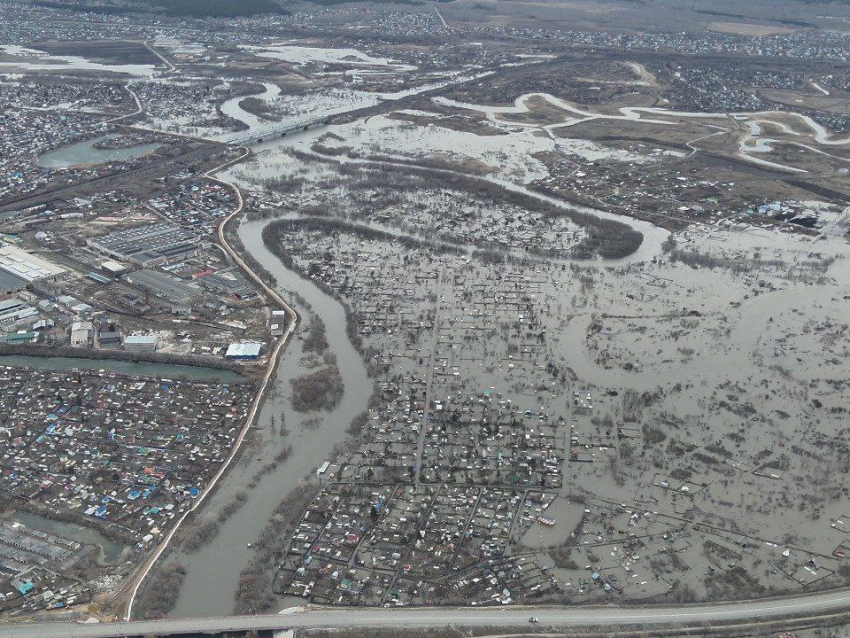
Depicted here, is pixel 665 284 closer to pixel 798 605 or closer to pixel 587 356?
pixel 587 356

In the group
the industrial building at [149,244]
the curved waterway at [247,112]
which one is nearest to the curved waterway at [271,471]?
the industrial building at [149,244]

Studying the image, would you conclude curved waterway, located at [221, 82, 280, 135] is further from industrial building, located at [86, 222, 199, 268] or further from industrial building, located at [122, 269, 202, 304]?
industrial building, located at [122, 269, 202, 304]

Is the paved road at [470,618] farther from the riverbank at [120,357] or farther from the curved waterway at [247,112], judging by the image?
the curved waterway at [247,112]

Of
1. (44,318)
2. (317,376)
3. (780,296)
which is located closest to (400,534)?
(317,376)

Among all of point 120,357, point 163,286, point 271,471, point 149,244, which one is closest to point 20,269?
point 149,244

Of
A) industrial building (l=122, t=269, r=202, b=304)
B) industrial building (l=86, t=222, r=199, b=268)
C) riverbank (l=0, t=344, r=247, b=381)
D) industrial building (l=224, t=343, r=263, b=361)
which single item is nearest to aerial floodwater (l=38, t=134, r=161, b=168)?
industrial building (l=86, t=222, r=199, b=268)

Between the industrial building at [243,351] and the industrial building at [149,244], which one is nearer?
the industrial building at [243,351]
